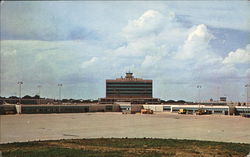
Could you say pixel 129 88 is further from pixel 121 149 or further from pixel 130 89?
pixel 121 149

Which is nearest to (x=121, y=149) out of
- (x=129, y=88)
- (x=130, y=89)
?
(x=129, y=88)

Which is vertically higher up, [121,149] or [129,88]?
[129,88]

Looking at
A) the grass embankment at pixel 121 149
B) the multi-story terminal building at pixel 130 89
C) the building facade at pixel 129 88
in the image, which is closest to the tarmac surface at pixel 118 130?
the grass embankment at pixel 121 149

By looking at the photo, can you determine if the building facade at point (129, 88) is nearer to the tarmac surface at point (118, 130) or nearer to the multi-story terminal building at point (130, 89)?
the multi-story terminal building at point (130, 89)

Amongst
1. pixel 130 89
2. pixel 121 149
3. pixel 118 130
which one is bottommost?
pixel 118 130

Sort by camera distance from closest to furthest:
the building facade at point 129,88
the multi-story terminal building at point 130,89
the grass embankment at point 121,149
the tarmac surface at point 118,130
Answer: the grass embankment at point 121,149, the tarmac surface at point 118,130, the multi-story terminal building at point 130,89, the building facade at point 129,88

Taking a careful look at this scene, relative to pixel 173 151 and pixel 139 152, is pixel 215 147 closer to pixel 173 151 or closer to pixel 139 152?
pixel 173 151

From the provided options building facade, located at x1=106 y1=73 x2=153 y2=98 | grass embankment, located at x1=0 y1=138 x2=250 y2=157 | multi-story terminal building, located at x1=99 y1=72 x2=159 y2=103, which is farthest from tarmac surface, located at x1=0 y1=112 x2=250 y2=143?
building facade, located at x1=106 y1=73 x2=153 y2=98

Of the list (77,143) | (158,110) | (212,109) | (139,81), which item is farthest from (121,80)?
(77,143)
